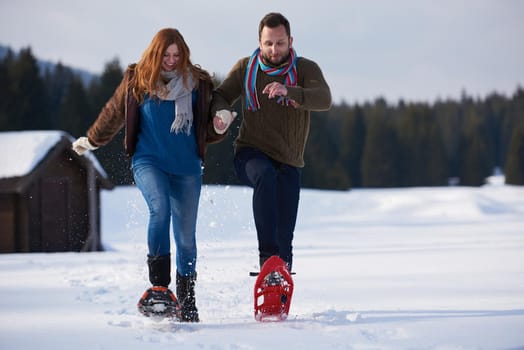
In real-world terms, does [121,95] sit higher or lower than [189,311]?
Result: higher

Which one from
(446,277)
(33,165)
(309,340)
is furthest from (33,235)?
(309,340)

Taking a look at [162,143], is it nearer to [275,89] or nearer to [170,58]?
[170,58]

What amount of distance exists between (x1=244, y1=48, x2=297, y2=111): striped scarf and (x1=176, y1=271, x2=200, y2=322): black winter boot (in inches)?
46.4

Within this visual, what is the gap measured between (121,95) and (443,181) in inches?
2260

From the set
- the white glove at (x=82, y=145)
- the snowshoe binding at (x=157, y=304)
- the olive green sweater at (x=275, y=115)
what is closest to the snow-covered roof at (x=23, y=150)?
the white glove at (x=82, y=145)

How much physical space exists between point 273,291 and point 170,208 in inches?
30.6

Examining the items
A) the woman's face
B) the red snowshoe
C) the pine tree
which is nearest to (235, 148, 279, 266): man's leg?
the red snowshoe

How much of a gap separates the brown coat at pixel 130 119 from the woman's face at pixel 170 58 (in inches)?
8.2

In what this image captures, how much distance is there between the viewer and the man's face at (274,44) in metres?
3.73

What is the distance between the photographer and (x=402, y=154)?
189 ft

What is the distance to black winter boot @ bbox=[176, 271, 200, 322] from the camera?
352 cm

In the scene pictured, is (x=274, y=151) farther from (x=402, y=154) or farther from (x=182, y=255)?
(x=402, y=154)

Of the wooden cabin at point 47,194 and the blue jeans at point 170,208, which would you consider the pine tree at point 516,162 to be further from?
the blue jeans at point 170,208

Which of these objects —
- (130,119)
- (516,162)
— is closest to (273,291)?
(130,119)
